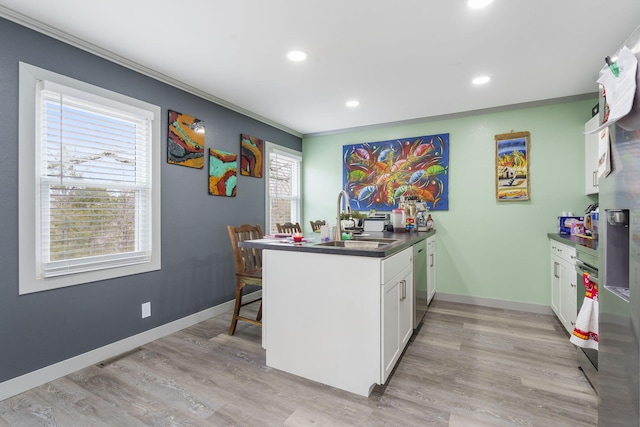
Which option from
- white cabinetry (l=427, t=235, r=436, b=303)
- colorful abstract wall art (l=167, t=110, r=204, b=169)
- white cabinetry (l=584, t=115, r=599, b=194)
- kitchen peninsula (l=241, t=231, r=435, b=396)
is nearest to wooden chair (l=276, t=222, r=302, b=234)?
colorful abstract wall art (l=167, t=110, r=204, b=169)

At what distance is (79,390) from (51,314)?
21.9 inches

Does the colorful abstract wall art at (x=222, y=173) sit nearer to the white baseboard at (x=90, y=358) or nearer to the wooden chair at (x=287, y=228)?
the wooden chair at (x=287, y=228)

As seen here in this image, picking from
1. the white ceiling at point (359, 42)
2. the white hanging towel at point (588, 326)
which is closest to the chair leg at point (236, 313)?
the white ceiling at point (359, 42)

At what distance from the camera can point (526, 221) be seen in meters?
3.54

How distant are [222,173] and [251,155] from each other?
0.59 metres

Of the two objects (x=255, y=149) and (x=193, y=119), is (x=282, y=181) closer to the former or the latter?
(x=255, y=149)

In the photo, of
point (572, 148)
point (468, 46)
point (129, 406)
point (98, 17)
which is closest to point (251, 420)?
point (129, 406)

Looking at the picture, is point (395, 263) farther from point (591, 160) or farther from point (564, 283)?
point (591, 160)

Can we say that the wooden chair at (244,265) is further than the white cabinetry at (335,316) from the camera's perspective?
Yes

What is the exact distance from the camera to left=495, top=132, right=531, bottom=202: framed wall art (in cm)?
353

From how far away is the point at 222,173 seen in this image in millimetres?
3445

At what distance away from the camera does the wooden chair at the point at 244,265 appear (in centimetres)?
278

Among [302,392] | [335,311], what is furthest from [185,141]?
[302,392]

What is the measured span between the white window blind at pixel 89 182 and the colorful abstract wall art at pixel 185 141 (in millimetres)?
222
